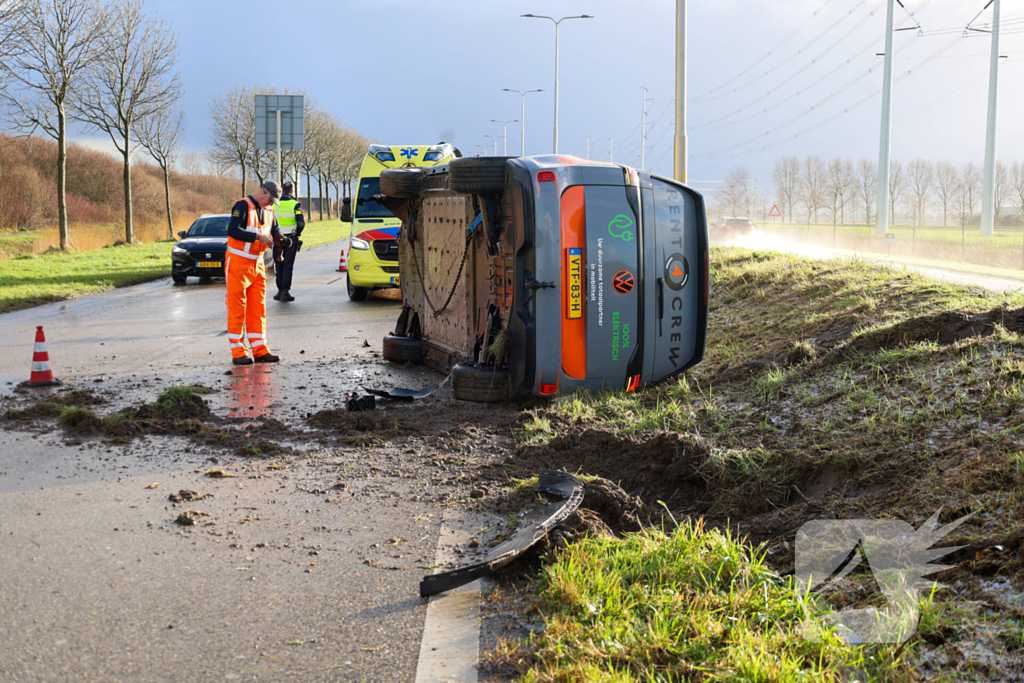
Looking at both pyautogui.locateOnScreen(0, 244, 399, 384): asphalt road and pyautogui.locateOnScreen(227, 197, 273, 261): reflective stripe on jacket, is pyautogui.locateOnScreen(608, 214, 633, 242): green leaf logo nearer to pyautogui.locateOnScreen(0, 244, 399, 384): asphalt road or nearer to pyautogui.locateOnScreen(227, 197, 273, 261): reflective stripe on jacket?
pyautogui.locateOnScreen(0, 244, 399, 384): asphalt road

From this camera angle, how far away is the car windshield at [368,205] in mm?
16078

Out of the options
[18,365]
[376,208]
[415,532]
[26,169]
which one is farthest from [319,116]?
[415,532]

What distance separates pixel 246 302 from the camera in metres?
9.95

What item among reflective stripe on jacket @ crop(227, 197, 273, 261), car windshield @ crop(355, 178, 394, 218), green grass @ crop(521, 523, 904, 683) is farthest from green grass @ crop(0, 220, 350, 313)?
green grass @ crop(521, 523, 904, 683)

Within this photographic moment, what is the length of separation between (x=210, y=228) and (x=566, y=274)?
16.7 metres

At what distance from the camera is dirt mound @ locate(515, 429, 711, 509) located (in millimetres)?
4723

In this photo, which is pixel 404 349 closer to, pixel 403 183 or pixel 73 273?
pixel 403 183

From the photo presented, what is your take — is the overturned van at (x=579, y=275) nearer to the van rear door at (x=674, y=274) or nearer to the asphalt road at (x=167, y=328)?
the van rear door at (x=674, y=274)

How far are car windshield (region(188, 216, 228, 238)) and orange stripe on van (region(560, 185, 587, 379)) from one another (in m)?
16.0

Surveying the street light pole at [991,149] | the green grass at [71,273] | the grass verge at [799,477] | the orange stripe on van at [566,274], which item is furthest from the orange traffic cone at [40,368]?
the street light pole at [991,149]

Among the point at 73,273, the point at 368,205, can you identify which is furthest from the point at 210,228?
the point at 368,205

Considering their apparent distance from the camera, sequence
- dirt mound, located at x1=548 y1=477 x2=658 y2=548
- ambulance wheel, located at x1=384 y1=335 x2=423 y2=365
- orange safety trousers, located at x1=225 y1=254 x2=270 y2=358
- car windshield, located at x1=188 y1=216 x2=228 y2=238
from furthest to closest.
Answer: car windshield, located at x1=188 y1=216 x2=228 y2=238 < orange safety trousers, located at x1=225 y1=254 x2=270 y2=358 < ambulance wheel, located at x1=384 y1=335 x2=423 y2=365 < dirt mound, located at x1=548 y1=477 x2=658 y2=548

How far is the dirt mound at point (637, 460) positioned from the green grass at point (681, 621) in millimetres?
948

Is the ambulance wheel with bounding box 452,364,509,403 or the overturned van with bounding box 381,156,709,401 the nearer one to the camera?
the overturned van with bounding box 381,156,709,401
